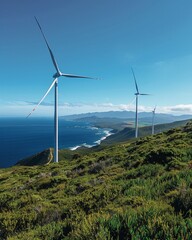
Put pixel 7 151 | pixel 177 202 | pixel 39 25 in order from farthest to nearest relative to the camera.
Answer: pixel 7 151 → pixel 39 25 → pixel 177 202

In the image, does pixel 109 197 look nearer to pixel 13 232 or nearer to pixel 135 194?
pixel 135 194

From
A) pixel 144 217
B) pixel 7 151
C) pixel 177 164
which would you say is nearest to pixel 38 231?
pixel 144 217

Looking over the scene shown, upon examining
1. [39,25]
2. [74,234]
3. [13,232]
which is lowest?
[13,232]

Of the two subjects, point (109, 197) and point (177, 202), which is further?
point (109, 197)

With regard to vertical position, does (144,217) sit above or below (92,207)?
above

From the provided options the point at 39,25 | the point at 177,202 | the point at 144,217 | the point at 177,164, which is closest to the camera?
the point at 144,217

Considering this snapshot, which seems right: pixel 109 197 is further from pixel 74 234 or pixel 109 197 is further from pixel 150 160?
pixel 150 160

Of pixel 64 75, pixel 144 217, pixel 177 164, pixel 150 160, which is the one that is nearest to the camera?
pixel 144 217

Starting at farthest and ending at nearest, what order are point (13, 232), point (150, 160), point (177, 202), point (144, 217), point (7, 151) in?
point (7, 151) < point (150, 160) < point (13, 232) < point (177, 202) < point (144, 217)

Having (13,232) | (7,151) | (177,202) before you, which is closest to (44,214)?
(13,232)
